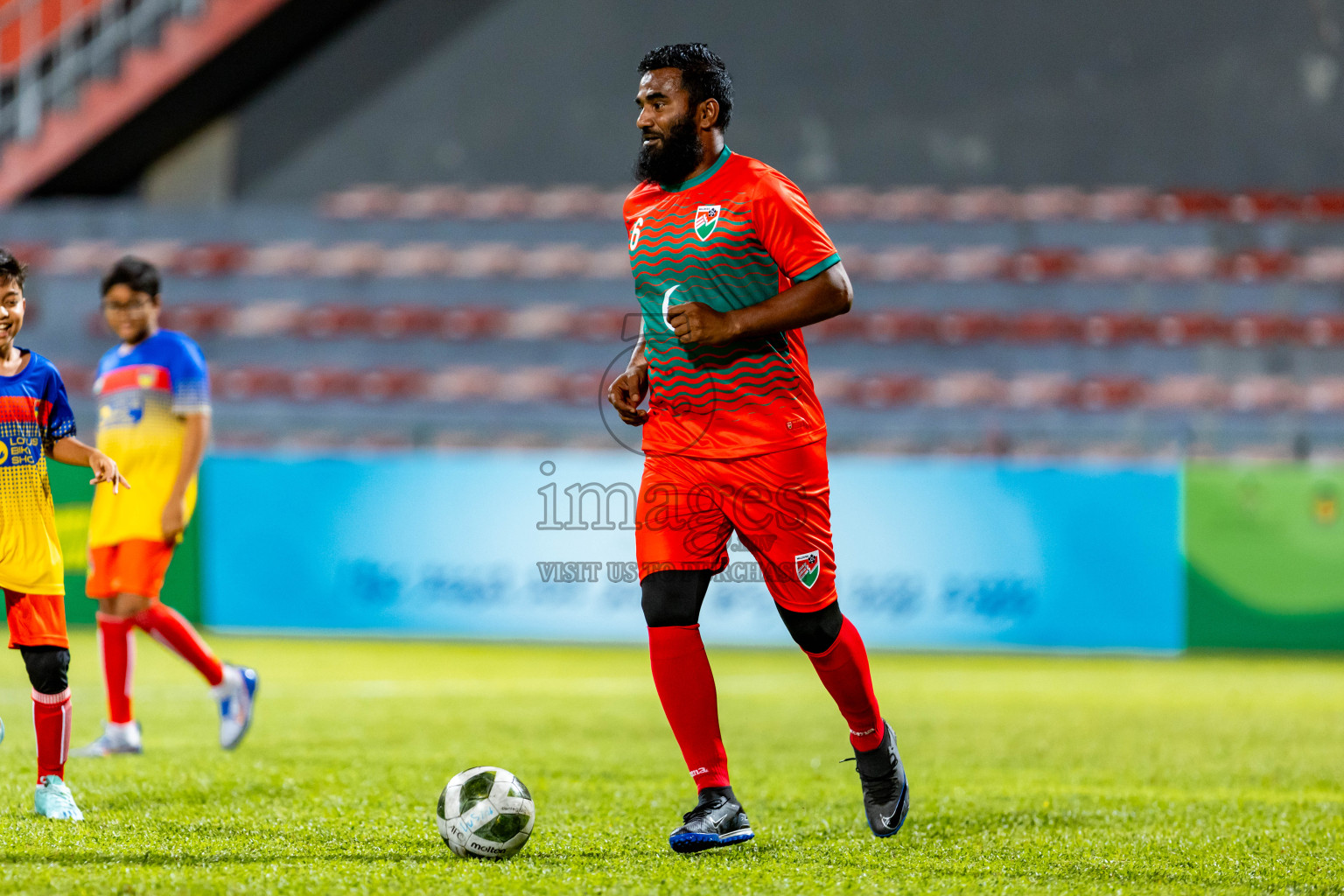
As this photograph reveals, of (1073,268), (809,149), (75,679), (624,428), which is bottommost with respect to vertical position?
(75,679)

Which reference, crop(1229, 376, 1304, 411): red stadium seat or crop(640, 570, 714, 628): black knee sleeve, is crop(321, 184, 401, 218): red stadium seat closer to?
crop(1229, 376, 1304, 411): red stadium seat

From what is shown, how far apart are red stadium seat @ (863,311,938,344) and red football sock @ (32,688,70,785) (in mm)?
11284

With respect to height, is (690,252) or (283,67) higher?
(283,67)

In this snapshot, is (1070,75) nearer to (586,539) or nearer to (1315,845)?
(586,539)

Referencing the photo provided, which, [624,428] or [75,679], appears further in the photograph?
[624,428]

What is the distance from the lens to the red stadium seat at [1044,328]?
1452 cm

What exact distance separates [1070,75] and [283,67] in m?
9.12

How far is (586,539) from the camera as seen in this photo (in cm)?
1087

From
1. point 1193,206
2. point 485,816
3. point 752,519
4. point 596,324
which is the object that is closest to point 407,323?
point 596,324

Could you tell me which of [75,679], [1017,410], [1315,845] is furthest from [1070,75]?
[1315,845]

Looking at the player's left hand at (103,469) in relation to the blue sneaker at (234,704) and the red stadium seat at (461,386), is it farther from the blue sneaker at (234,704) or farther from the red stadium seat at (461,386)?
the red stadium seat at (461,386)

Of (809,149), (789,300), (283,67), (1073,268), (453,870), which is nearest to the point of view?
(453,870)

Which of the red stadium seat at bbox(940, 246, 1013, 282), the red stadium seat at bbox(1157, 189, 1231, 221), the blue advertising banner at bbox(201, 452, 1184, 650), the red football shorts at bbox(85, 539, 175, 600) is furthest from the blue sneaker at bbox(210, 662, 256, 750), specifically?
the red stadium seat at bbox(1157, 189, 1231, 221)

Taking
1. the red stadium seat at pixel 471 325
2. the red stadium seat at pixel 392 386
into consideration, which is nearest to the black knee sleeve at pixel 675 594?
the red stadium seat at pixel 392 386
